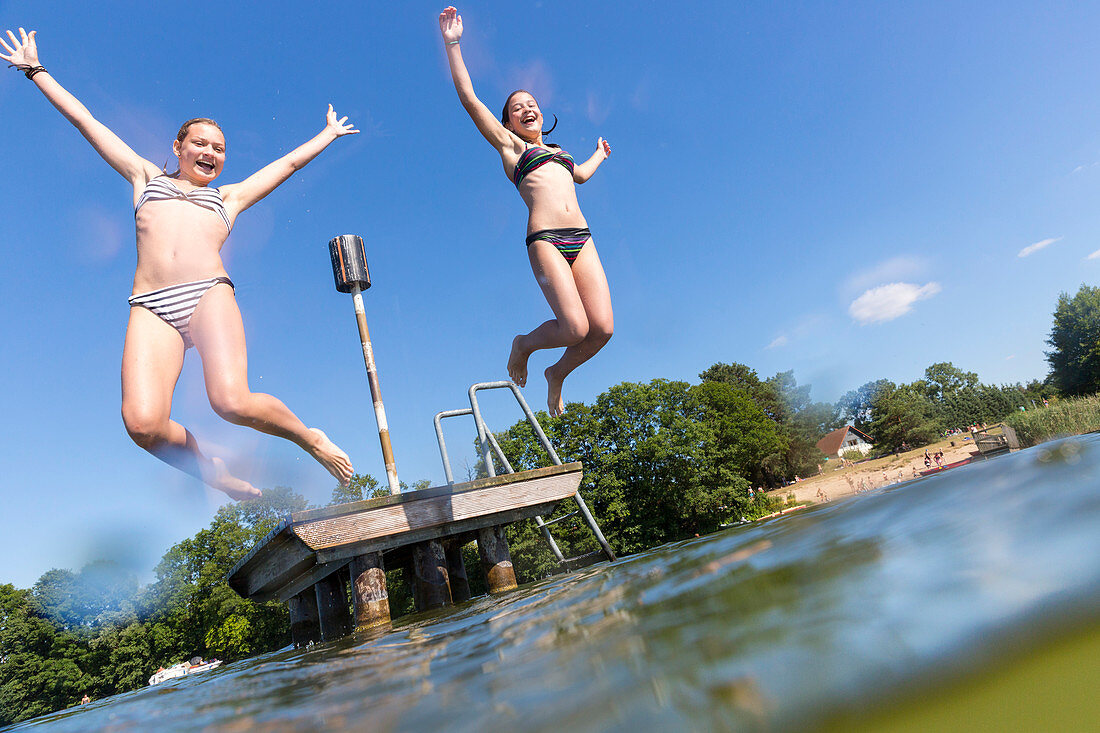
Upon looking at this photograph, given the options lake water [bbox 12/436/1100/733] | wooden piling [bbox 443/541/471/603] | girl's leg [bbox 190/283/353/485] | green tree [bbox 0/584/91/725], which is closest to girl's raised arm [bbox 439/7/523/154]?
girl's leg [bbox 190/283/353/485]

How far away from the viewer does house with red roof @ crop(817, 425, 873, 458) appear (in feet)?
→ 237

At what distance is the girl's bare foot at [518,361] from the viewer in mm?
3977

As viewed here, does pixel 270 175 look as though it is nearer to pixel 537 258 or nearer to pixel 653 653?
pixel 537 258

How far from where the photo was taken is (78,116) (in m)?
3.13

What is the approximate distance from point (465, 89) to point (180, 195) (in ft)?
5.99

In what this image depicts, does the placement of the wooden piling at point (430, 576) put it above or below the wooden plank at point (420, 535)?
below

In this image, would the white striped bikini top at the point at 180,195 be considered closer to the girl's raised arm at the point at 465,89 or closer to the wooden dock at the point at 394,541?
the girl's raised arm at the point at 465,89

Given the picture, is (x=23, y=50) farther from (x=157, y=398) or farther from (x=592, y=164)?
(x=592, y=164)

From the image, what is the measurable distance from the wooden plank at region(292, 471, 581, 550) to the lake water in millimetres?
2256

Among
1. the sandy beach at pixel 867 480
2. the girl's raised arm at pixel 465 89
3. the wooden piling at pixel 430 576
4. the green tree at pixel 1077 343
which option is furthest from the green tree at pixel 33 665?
the green tree at pixel 1077 343

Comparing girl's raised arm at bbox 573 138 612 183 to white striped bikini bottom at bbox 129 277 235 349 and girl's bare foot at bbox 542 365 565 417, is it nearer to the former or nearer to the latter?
girl's bare foot at bbox 542 365 565 417

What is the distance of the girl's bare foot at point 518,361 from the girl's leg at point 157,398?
1.87 meters

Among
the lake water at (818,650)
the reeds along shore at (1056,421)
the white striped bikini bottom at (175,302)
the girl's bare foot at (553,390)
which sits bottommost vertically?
the reeds along shore at (1056,421)

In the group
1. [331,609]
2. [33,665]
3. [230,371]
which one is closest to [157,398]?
[230,371]
